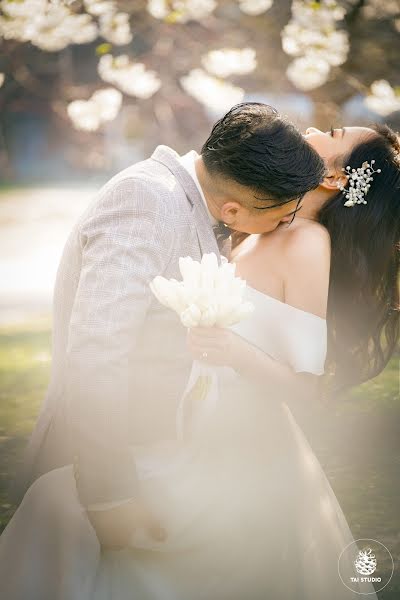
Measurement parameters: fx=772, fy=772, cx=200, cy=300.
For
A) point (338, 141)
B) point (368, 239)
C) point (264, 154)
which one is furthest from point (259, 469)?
point (338, 141)

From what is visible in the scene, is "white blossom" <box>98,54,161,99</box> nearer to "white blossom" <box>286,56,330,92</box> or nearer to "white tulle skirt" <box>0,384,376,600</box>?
"white blossom" <box>286,56,330,92</box>

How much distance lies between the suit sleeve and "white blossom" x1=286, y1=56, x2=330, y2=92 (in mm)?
4606

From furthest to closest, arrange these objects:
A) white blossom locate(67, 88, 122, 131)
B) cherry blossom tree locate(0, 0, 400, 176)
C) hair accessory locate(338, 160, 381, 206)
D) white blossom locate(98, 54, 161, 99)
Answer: white blossom locate(67, 88, 122, 131) < white blossom locate(98, 54, 161, 99) < cherry blossom tree locate(0, 0, 400, 176) < hair accessory locate(338, 160, 381, 206)

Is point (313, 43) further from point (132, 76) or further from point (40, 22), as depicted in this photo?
point (132, 76)

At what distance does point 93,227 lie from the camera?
6.49 ft

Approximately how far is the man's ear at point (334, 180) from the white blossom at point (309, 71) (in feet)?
12.4

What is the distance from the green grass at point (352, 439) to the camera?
334cm

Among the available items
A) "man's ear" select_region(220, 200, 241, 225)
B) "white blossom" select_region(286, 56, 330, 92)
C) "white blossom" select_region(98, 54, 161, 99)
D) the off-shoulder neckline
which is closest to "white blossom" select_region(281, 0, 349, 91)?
"white blossom" select_region(286, 56, 330, 92)

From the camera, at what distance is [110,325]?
1.89m

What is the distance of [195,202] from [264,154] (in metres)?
0.23

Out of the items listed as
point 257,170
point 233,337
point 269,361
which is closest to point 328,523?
point 269,361

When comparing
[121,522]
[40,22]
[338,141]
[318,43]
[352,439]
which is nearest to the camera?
[121,522]

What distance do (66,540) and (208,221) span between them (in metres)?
0.99

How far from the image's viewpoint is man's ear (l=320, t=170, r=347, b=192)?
2652 millimetres
